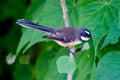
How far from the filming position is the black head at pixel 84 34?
4.90 feet

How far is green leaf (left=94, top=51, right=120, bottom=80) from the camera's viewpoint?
149 cm

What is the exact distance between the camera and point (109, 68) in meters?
→ 1.51

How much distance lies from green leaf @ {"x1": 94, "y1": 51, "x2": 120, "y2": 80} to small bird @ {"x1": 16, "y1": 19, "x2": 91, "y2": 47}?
0.11 m

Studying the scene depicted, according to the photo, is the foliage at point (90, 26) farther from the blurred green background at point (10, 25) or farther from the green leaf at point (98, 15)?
the blurred green background at point (10, 25)

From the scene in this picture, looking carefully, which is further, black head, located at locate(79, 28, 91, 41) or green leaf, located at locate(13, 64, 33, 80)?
green leaf, located at locate(13, 64, 33, 80)

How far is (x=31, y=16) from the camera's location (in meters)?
2.08

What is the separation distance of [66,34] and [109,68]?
21 cm

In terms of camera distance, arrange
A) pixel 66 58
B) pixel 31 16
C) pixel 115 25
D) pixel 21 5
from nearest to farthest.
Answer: pixel 66 58 → pixel 115 25 → pixel 31 16 → pixel 21 5

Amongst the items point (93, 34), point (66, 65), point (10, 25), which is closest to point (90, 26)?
point (93, 34)

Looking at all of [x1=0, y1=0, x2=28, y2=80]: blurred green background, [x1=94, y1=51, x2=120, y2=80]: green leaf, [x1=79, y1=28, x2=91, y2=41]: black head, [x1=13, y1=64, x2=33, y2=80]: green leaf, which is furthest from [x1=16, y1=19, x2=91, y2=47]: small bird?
[x1=13, y1=64, x2=33, y2=80]: green leaf

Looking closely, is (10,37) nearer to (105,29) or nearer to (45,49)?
(45,49)

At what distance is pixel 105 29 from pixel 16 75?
4.44 feet

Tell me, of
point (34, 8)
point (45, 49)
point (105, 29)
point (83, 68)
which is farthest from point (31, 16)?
point (105, 29)

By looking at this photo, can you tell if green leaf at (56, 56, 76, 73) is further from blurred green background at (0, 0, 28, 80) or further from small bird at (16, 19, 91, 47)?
blurred green background at (0, 0, 28, 80)
